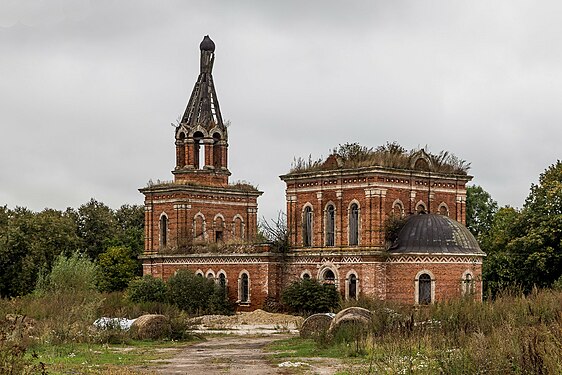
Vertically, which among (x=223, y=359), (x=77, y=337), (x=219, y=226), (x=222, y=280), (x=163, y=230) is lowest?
(x=223, y=359)

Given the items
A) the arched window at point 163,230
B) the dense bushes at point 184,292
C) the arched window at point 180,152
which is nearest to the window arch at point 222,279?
the dense bushes at point 184,292

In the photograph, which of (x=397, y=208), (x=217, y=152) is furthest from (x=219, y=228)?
(x=397, y=208)

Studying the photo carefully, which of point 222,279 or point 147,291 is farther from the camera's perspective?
point 222,279

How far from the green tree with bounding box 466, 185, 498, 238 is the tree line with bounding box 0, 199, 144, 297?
69.8 feet

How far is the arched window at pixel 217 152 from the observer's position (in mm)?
58406

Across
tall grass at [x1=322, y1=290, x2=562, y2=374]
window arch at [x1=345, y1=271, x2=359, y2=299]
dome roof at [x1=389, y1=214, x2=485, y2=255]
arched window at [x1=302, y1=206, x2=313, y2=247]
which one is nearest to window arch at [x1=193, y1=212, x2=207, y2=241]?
arched window at [x1=302, y1=206, x2=313, y2=247]

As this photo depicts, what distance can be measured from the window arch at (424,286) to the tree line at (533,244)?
2547mm

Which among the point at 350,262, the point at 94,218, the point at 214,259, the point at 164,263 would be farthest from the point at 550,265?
the point at 94,218

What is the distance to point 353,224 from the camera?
158 feet

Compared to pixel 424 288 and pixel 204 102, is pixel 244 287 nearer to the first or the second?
pixel 424 288

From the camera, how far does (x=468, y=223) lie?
67.8m

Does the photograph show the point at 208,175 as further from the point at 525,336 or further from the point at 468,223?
the point at 525,336

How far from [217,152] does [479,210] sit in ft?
62.6

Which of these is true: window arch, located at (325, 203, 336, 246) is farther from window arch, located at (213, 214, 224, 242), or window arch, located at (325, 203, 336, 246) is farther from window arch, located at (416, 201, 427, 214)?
window arch, located at (213, 214, 224, 242)
